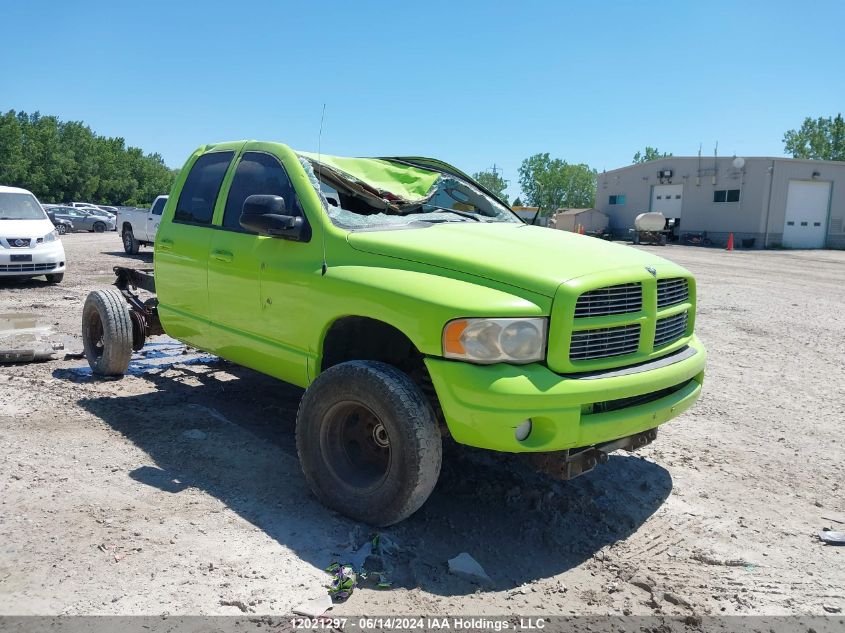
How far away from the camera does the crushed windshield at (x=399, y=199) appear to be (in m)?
4.18

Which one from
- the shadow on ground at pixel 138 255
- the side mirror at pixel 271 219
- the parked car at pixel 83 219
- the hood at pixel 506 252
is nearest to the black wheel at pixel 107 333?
the side mirror at pixel 271 219

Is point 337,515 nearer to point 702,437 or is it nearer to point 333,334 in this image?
point 333,334

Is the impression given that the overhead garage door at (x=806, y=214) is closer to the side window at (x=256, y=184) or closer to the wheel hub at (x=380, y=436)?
the side window at (x=256, y=184)

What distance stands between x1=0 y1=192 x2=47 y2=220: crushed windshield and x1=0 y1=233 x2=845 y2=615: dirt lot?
27.6 feet

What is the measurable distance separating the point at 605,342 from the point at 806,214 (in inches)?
1530

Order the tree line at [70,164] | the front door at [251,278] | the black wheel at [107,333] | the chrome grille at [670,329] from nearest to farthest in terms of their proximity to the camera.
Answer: the chrome grille at [670,329], the front door at [251,278], the black wheel at [107,333], the tree line at [70,164]

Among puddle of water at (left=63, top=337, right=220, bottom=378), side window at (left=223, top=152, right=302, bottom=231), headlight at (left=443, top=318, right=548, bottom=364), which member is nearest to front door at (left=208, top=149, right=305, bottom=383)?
side window at (left=223, top=152, right=302, bottom=231)

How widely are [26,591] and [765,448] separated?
476cm

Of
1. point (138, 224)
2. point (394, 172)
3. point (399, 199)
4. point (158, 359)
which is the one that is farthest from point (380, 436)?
point (138, 224)

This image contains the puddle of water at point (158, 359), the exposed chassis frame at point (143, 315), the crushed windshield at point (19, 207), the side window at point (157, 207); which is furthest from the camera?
the side window at point (157, 207)

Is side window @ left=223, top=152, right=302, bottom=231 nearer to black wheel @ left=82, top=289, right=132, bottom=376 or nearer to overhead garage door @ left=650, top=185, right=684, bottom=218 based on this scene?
black wheel @ left=82, top=289, right=132, bottom=376

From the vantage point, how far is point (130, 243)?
21.0 m

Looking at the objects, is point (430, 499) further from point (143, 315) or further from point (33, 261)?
point (33, 261)

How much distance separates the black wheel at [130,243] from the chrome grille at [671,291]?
19787 mm
